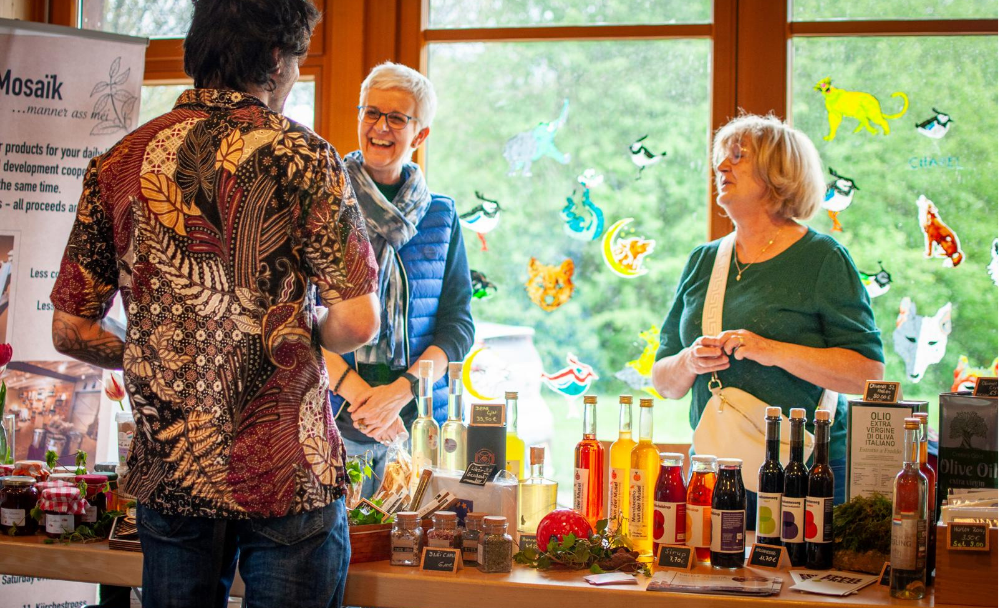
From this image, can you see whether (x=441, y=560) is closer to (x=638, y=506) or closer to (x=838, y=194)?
(x=638, y=506)

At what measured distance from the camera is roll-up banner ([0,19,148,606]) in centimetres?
331

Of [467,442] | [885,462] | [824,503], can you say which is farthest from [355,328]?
[885,462]

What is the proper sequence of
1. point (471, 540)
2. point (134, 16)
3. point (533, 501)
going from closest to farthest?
point (471, 540), point (533, 501), point (134, 16)

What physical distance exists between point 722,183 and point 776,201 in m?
0.15

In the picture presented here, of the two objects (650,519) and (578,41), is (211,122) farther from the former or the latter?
(578,41)

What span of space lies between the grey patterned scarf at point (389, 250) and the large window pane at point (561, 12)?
4.53 feet

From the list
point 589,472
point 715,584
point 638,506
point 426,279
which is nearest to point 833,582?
point 715,584

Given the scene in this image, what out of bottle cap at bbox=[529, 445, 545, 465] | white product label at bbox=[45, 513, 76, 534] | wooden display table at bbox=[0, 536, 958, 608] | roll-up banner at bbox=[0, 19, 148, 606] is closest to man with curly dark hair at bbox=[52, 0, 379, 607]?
wooden display table at bbox=[0, 536, 958, 608]

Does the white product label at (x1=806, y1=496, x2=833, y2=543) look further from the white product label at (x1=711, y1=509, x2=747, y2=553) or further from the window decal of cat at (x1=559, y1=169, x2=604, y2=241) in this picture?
the window decal of cat at (x1=559, y1=169, x2=604, y2=241)

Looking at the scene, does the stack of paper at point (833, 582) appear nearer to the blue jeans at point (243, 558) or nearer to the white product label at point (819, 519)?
the white product label at point (819, 519)

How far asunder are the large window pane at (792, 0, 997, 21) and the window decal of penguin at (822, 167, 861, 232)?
60 cm

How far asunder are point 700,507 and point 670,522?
63mm

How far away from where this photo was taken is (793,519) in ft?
5.62

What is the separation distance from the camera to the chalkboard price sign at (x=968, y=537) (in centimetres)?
153
